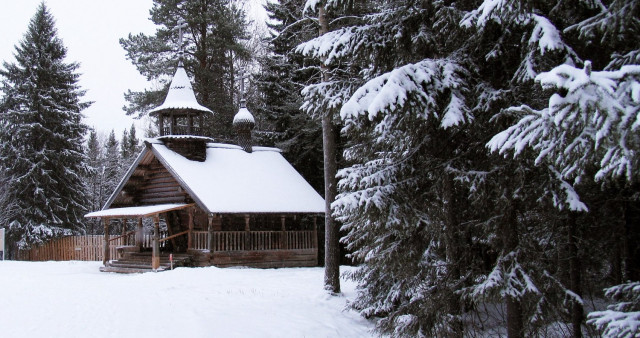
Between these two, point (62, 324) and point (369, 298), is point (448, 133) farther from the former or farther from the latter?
point (62, 324)

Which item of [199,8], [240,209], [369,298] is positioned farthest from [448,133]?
[199,8]

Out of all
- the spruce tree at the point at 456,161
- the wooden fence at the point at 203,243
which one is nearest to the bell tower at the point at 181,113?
the wooden fence at the point at 203,243

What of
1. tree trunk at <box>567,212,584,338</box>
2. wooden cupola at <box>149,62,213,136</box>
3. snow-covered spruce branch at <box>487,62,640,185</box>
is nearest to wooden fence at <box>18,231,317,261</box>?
wooden cupola at <box>149,62,213,136</box>

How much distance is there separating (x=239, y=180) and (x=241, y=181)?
11cm

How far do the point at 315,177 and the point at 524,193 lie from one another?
67.2 feet

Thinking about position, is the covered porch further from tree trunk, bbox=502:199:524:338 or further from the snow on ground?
tree trunk, bbox=502:199:524:338

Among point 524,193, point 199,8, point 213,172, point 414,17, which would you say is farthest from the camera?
point 199,8

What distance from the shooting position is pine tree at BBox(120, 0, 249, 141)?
27281 millimetres

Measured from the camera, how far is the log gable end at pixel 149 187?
20.7 m

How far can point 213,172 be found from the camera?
21.1 m

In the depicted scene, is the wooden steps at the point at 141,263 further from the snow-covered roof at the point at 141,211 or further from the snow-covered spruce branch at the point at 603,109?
the snow-covered spruce branch at the point at 603,109

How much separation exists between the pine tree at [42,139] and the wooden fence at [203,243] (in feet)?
3.25

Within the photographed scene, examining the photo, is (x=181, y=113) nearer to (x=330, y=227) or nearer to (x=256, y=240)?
(x=256, y=240)

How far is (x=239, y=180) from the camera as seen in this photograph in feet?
70.0
